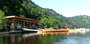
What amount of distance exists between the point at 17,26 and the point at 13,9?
925 inches

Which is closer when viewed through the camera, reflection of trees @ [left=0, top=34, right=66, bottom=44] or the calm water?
reflection of trees @ [left=0, top=34, right=66, bottom=44]

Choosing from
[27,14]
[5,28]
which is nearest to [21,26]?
[5,28]

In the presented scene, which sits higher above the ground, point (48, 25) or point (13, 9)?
point (13, 9)

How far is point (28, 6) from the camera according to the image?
106062 millimetres

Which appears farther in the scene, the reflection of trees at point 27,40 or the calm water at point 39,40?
the calm water at point 39,40

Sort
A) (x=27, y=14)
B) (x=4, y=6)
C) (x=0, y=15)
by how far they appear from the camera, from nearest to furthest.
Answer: (x=0, y=15), (x=4, y=6), (x=27, y=14)

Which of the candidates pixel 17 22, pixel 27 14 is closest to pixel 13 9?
pixel 27 14

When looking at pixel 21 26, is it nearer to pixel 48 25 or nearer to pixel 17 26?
pixel 17 26

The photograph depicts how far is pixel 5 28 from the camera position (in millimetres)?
61812

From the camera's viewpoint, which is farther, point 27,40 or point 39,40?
point 39,40

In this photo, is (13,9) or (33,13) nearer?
(13,9)

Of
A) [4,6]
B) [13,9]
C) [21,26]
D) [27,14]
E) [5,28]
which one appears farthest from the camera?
[27,14]

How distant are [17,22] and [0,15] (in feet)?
48.2

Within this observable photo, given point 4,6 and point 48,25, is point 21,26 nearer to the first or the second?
point 4,6
